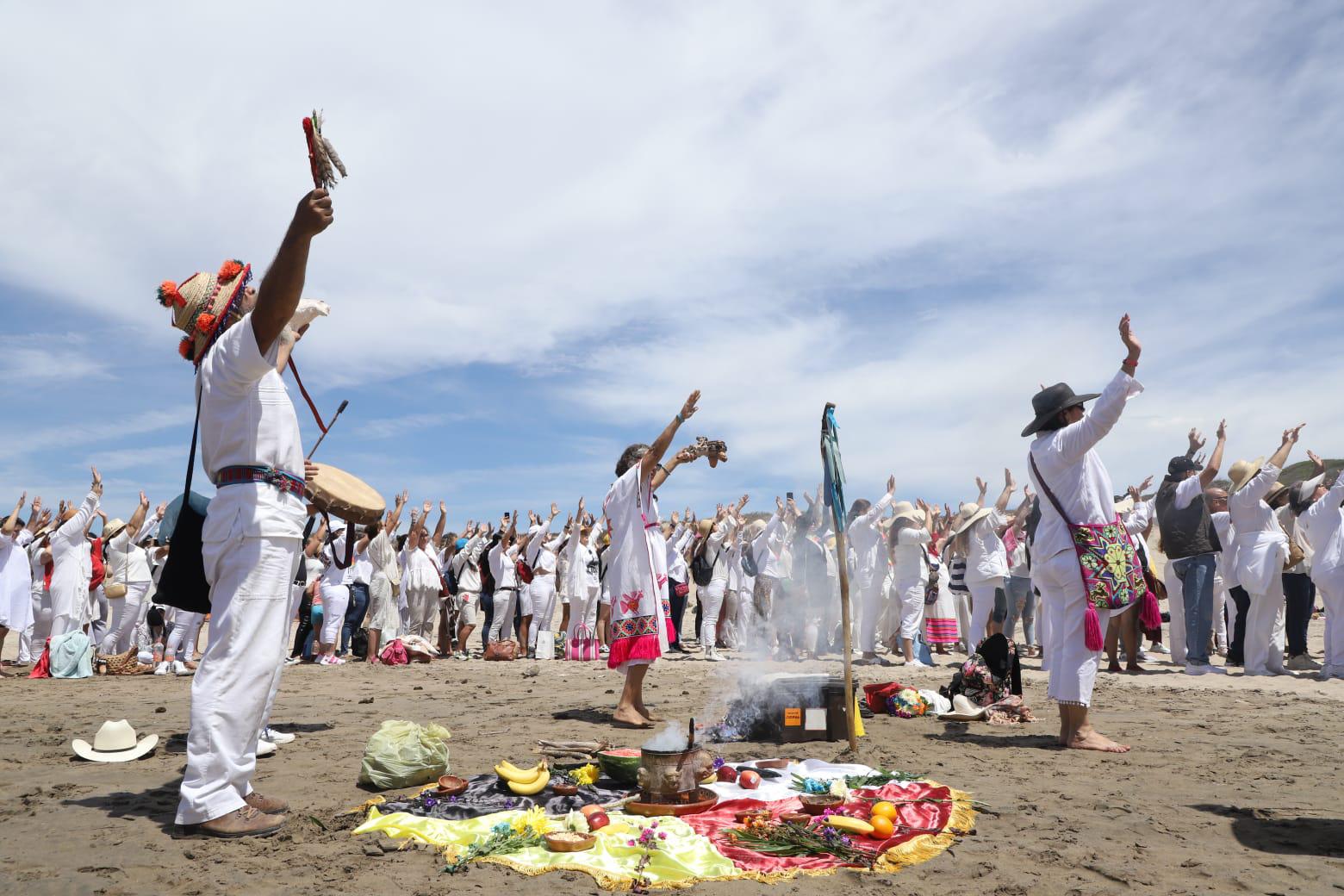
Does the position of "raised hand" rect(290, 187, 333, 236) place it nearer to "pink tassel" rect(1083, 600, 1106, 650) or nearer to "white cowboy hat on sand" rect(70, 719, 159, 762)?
"white cowboy hat on sand" rect(70, 719, 159, 762)

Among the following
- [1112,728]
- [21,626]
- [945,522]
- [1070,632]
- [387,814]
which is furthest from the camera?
[945,522]

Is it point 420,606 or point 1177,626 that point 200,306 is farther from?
point 1177,626

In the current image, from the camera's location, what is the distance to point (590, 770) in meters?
5.27

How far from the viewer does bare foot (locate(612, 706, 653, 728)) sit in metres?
7.29

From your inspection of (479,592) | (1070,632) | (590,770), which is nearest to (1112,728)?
(1070,632)

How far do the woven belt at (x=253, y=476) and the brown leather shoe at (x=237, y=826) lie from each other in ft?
4.95

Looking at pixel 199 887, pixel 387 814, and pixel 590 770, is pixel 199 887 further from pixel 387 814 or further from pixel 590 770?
pixel 590 770

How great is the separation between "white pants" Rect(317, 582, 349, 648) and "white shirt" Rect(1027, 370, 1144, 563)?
34.2 ft

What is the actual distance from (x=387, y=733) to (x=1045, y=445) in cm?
488

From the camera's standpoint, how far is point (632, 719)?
23.9 feet

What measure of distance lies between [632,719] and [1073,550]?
3645 millimetres

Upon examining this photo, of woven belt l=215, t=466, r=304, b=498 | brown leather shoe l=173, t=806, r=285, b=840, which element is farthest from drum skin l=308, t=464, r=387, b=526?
brown leather shoe l=173, t=806, r=285, b=840

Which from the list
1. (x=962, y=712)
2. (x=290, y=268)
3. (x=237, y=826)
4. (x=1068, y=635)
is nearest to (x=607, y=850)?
(x=237, y=826)

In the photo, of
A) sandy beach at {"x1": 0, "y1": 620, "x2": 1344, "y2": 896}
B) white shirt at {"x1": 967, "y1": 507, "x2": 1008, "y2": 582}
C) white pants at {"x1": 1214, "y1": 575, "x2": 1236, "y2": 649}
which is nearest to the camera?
sandy beach at {"x1": 0, "y1": 620, "x2": 1344, "y2": 896}
